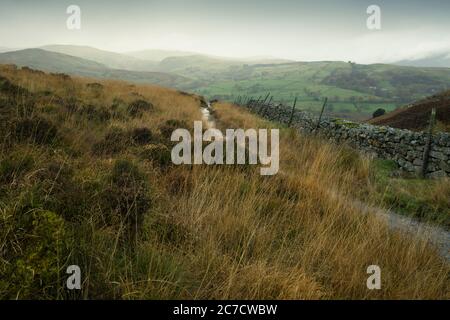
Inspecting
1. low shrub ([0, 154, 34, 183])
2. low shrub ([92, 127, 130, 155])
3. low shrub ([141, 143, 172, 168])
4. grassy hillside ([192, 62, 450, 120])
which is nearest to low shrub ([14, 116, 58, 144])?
low shrub ([92, 127, 130, 155])

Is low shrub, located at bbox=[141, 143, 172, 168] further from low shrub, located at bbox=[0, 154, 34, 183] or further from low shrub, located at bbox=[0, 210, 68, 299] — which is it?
low shrub, located at bbox=[0, 210, 68, 299]

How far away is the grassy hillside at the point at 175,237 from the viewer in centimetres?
224

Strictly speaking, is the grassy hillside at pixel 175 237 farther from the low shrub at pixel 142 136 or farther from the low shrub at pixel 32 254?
the low shrub at pixel 142 136

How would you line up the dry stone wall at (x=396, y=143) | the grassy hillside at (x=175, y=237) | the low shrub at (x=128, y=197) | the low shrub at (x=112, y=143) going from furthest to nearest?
the dry stone wall at (x=396, y=143) < the low shrub at (x=112, y=143) < the low shrub at (x=128, y=197) < the grassy hillside at (x=175, y=237)

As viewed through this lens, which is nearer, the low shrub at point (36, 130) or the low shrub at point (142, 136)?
the low shrub at point (36, 130)

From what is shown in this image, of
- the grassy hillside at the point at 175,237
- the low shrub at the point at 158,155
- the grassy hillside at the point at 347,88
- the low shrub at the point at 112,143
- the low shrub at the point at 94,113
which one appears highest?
the grassy hillside at the point at 347,88

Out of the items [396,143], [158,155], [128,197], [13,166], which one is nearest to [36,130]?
[13,166]

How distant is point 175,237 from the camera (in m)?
3.05

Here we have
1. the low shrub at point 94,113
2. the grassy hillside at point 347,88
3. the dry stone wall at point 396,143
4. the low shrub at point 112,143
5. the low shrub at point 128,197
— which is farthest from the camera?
the grassy hillside at point 347,88

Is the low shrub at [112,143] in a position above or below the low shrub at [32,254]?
above

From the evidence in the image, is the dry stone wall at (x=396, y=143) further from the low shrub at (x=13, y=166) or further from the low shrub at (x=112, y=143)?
the low shrub at (x=13, y=166)

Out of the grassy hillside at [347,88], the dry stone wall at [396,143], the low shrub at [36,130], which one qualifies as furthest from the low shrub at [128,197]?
the grassy hillside at [347,88]

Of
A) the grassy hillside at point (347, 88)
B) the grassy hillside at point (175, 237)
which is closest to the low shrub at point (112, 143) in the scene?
the grassy hillside at point (175, 237)
